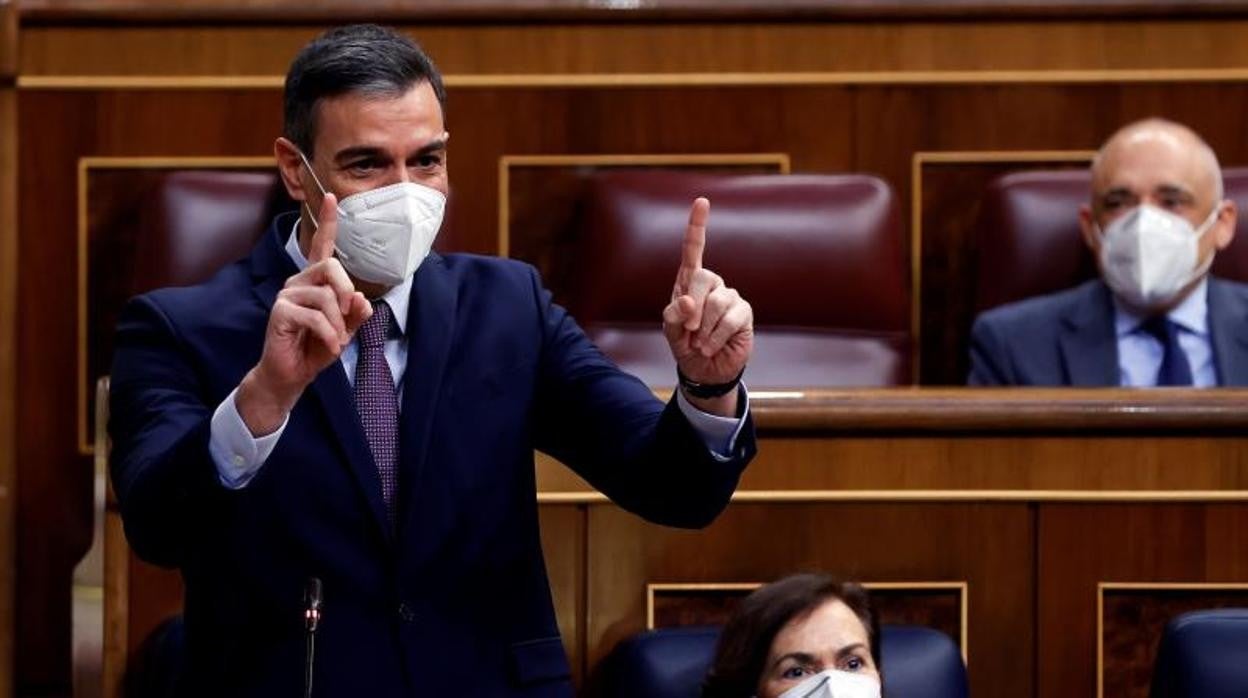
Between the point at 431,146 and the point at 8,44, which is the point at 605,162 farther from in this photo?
the point at 431,146

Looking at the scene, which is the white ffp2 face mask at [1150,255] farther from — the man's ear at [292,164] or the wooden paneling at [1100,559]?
the man's ear at [292,164]

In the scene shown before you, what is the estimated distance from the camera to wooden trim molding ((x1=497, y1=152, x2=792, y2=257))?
1348mm

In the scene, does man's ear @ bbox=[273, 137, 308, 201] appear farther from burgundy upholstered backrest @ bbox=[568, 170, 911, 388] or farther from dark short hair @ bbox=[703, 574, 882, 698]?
burgundy upholstered backrest @ bbox=[568, 170, 911, 388]

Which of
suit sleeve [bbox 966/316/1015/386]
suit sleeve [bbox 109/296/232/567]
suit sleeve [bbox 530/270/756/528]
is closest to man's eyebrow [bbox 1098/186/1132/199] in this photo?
suit sleeve [bbox 966/316/1015/386]

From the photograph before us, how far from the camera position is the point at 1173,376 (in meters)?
1.26

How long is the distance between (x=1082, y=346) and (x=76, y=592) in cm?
59

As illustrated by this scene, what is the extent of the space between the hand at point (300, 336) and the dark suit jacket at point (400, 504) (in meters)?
0.05

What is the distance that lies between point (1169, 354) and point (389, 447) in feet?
2.20

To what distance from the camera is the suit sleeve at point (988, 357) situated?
126cm

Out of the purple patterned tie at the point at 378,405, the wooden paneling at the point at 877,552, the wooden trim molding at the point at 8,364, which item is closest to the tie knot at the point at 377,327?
the purple patterned tie at the point at 378,405

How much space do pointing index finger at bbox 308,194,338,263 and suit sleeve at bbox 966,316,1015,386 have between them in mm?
666

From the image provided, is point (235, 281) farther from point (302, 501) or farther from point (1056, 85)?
point (1056, 85)

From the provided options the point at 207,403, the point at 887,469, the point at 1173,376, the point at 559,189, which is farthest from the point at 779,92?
the point at 207,403

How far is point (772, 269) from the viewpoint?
125 cm
